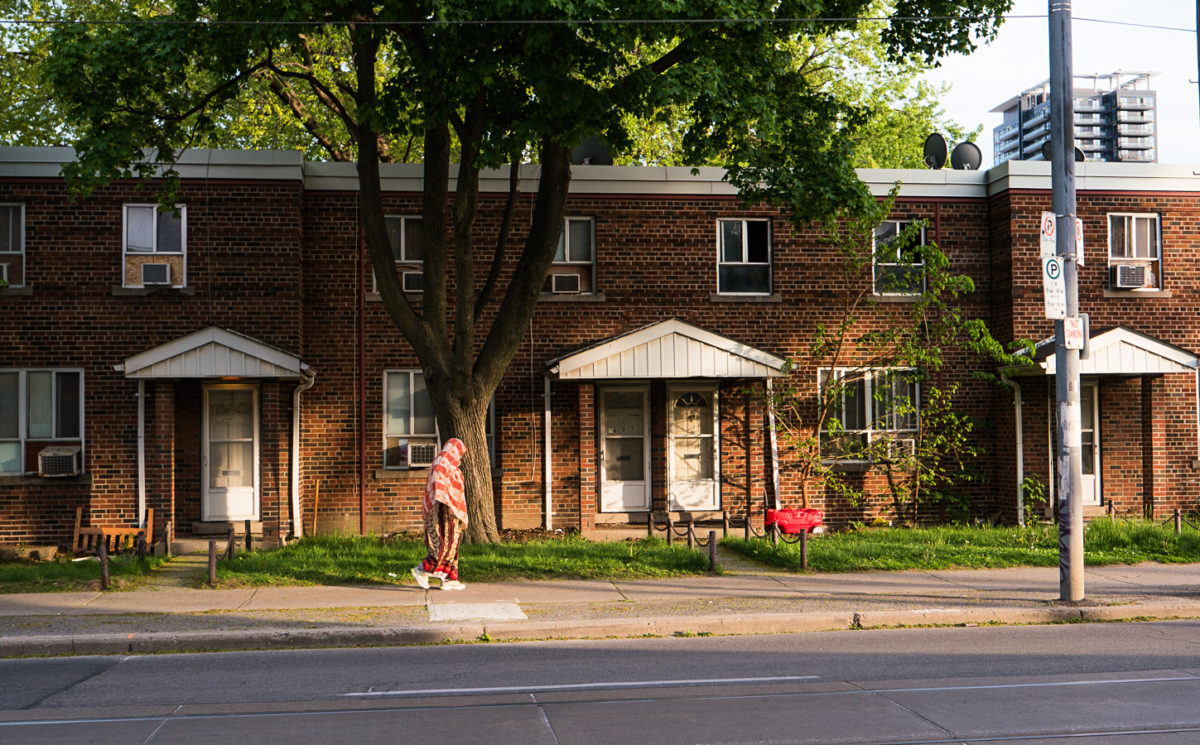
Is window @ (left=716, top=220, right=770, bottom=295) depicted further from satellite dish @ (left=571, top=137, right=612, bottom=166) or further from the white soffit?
the white soffit

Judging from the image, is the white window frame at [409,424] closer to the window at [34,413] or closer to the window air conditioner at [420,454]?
the window air conditioner at [420,454]

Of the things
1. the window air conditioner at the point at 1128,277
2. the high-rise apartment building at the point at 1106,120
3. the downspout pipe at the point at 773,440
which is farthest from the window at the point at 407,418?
the high-rise apartment building at the point at 1106,120

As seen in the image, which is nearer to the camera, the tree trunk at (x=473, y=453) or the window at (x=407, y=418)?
the tree trunk at (x=473, y=453)

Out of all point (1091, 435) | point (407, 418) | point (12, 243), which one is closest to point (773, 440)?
point (1091, 435)

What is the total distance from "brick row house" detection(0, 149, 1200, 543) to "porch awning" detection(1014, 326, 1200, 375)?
4cm

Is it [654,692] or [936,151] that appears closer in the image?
[654,692]

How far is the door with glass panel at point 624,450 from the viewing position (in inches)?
738

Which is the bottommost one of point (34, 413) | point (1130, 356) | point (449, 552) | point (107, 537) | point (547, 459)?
point (107, 537)

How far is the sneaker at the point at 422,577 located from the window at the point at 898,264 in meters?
9.67

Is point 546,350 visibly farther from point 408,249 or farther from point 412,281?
point 408,249

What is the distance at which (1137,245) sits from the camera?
19578 millimetres

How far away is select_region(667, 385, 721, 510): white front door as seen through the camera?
61.7 feet

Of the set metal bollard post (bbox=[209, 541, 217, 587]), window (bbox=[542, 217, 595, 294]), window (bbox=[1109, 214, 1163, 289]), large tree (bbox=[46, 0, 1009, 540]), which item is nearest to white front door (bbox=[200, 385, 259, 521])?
large tree (bbox=[46, 0, 1009, 540])

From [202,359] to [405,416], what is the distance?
142 inches
